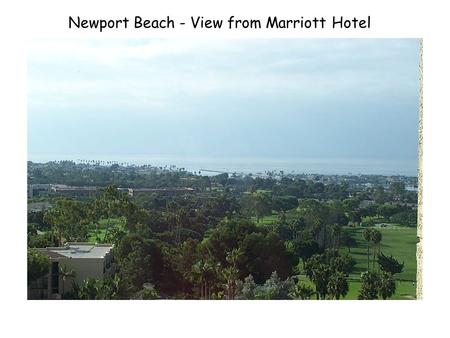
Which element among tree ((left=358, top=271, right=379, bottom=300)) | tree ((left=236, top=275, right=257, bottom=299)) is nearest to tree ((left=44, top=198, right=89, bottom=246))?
tree ((left=236, top=275, right=257, bottom=299))

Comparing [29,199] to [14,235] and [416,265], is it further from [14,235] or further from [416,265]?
[416,265]

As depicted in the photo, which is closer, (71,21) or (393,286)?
(71,21)

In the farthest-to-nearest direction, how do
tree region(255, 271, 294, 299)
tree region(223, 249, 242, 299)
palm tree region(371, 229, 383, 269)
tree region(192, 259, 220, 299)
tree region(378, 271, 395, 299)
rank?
palm tree region(371, 229, 383, 269) → tree region(378, 271, 395, 299) → tree region(192, 259, 220, 299) → tree region(223, 249, 242, 299) → tree region(255, 271, 294, 299)

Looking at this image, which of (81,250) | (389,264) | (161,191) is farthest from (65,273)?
(389,264)

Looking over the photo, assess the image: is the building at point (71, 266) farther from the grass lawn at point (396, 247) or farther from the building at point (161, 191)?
the grass lawn at point (396, 247)

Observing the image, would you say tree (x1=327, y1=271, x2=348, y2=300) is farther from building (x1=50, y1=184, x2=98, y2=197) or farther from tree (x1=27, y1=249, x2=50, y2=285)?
tree (x1=27, y1=249, x2=50, y2=285)
